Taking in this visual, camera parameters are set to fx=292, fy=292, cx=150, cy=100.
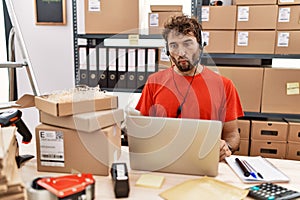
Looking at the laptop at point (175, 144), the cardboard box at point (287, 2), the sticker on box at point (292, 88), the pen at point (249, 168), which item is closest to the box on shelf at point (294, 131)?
the sticker on box at point (292, 88)

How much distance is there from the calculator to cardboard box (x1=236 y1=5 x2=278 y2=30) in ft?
4.75

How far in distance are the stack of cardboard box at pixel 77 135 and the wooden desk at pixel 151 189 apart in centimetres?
5

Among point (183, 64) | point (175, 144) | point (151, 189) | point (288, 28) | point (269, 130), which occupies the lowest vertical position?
point (269, 130)

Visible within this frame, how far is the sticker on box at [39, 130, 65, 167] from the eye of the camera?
110 centimetres

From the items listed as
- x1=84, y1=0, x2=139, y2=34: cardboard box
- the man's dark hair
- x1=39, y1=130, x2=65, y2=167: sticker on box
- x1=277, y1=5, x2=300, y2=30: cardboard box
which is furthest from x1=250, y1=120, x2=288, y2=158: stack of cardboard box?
x1=39, y1=130, x2=65, y2=167: sticker on box

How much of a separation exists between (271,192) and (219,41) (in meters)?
1.47

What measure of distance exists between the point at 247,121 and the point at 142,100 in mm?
902

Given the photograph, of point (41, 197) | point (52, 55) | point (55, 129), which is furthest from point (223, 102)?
point (52, 55)

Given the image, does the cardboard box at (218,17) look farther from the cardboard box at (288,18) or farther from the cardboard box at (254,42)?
the cardboard box at (288,18)

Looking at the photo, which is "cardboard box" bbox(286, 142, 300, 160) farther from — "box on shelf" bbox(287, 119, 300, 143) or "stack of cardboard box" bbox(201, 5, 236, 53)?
"stack of cardboard box" bbox(201, 5, 236, 53)

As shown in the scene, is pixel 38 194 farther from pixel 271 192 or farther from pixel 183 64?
pixel 183 64

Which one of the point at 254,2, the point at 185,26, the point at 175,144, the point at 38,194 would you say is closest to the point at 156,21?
the point at 185,26

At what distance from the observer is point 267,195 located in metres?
0.95

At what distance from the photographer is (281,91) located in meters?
2.18
